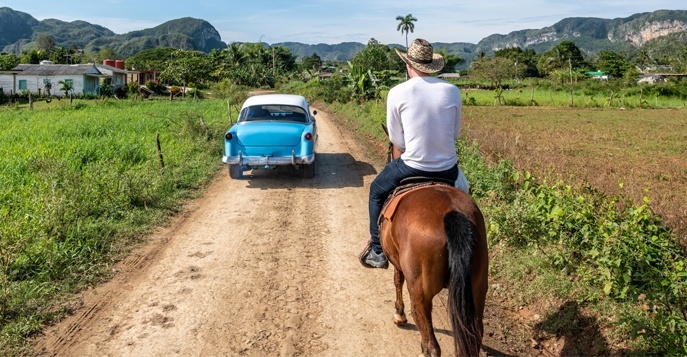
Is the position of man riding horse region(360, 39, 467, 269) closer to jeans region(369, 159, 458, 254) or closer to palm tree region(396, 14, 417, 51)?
jeans region(369, 159, 458, 254)

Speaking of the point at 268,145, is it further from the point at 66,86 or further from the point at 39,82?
the point at 39,82

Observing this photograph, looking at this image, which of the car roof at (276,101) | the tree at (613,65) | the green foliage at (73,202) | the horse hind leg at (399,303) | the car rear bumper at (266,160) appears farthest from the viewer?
the tree at (613,65)

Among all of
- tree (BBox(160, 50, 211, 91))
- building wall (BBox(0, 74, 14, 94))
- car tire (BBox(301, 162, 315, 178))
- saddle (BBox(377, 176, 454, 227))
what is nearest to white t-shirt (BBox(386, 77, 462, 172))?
saddle (BBox(377, 176, 454, 227))

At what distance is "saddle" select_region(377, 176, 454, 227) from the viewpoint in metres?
4.14

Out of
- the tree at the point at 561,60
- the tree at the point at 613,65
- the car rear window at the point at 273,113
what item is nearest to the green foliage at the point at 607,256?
the car rear window at the point at 273,113

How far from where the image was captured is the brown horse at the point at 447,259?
3.32m

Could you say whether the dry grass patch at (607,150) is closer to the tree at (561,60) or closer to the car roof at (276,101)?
A: the car roof at (276,101)

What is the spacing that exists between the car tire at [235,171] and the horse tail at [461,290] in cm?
844

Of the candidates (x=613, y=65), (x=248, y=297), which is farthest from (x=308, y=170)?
(x=613, y=65)

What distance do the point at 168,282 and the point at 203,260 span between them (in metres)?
0.73

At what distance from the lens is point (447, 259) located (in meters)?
3.41

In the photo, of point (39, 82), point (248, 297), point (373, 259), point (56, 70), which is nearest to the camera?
point (373, 259)

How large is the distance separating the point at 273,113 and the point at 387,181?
26.3 feet

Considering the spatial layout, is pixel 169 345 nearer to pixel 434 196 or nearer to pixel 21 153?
pixel 434 196
